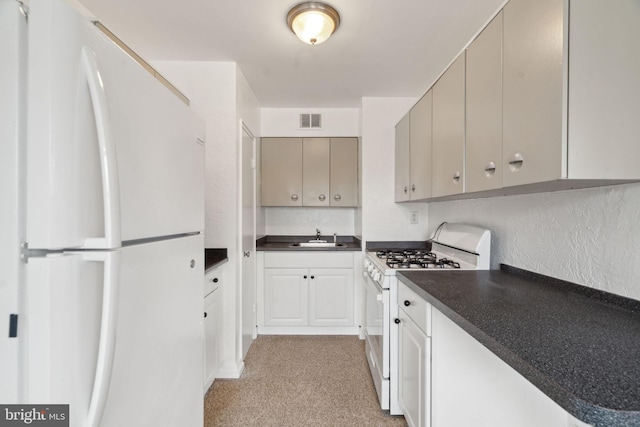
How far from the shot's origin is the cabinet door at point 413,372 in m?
1.29

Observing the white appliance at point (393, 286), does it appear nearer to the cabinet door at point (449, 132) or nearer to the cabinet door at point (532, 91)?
the cabinet door at point (449, 132)

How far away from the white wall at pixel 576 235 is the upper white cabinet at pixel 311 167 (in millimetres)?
1683

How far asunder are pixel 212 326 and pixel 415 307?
4.54 feet

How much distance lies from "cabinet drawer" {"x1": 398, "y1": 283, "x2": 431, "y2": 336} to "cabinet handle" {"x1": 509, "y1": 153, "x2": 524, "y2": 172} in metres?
0.67

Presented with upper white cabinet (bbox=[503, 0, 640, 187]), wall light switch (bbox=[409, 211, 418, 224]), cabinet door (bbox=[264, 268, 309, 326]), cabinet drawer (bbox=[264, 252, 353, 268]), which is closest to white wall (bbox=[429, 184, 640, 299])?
upper white cabinet (bbox=[503, 0, 640, 187])

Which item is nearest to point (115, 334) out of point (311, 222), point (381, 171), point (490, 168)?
point (490, 168)

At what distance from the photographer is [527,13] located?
1.00 m

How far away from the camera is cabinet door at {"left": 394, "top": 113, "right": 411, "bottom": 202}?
7.79 feet

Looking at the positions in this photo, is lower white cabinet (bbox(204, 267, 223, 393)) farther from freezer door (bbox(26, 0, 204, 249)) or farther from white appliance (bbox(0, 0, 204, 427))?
freezer door (bbox(26, 0, 204, 249))

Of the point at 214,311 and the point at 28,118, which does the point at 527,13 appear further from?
the point at 214,311

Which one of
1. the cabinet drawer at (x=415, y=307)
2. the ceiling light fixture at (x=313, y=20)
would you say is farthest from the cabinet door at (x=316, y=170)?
the cabinet drawer at (x=415, y=307)

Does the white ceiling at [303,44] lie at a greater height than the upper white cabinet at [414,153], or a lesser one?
greater

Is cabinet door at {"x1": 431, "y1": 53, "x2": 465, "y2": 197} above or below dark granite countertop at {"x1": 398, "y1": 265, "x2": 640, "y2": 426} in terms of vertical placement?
above

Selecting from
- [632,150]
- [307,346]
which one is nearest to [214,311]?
[307,346]
